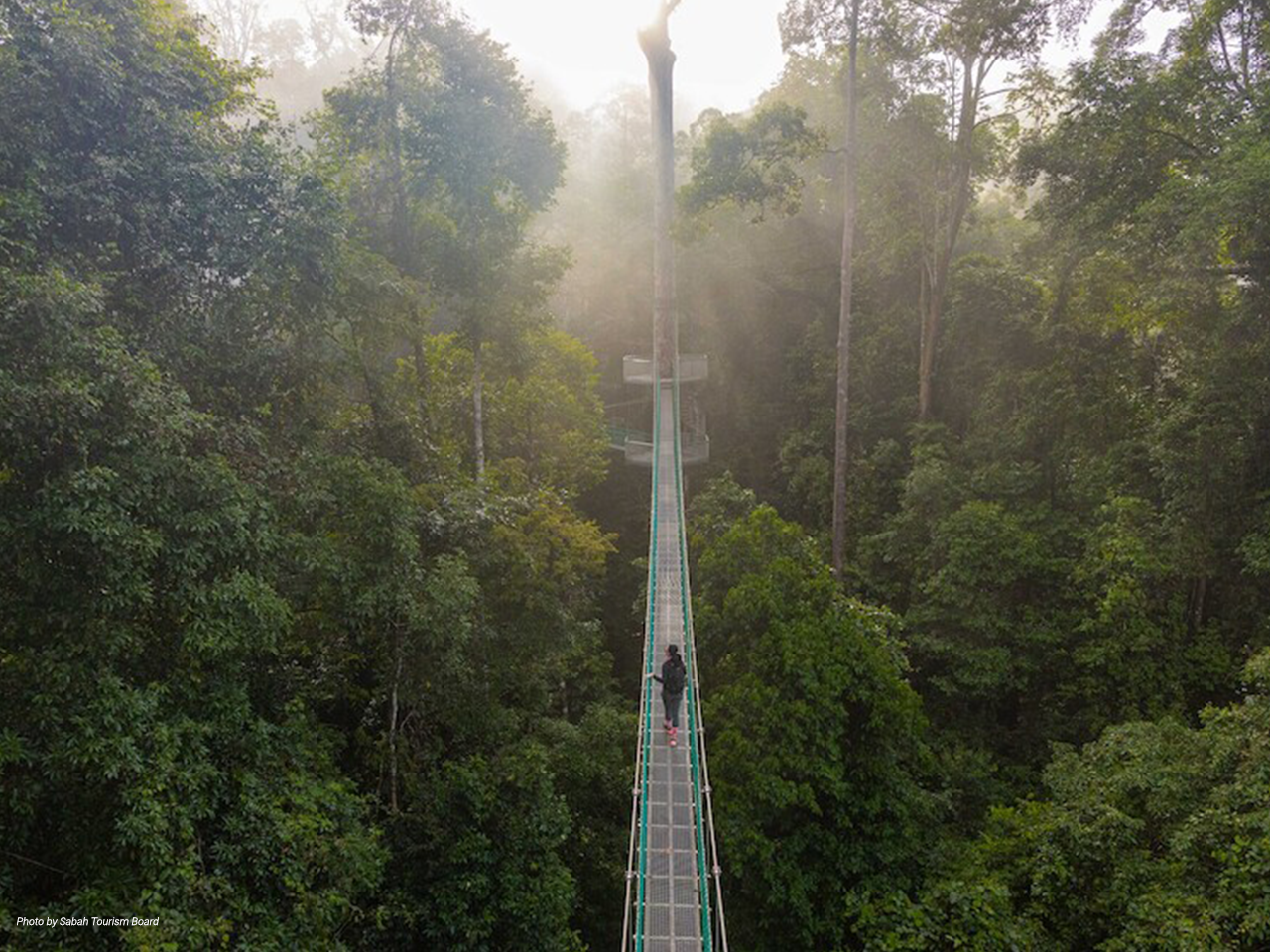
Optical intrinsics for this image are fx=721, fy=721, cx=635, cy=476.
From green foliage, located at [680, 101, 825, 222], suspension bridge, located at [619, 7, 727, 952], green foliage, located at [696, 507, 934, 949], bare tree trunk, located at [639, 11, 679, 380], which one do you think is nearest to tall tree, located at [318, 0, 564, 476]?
bare tree trunk, located at [639, 11, 679, 380]

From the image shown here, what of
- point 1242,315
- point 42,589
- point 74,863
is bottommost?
point 74,863

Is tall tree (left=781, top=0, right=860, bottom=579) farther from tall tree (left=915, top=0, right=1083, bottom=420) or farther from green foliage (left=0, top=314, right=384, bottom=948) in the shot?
green foliage (left=0, top=314, right=384, bottom=948)

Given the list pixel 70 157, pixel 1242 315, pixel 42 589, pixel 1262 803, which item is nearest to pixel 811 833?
pixel 1262 803

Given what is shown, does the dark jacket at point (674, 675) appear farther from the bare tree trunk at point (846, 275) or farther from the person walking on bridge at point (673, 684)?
the bare tree trunk at point (846, 275)

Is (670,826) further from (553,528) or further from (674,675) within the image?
(553,528)

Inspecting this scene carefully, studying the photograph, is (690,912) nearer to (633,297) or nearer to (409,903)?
(409,903)
